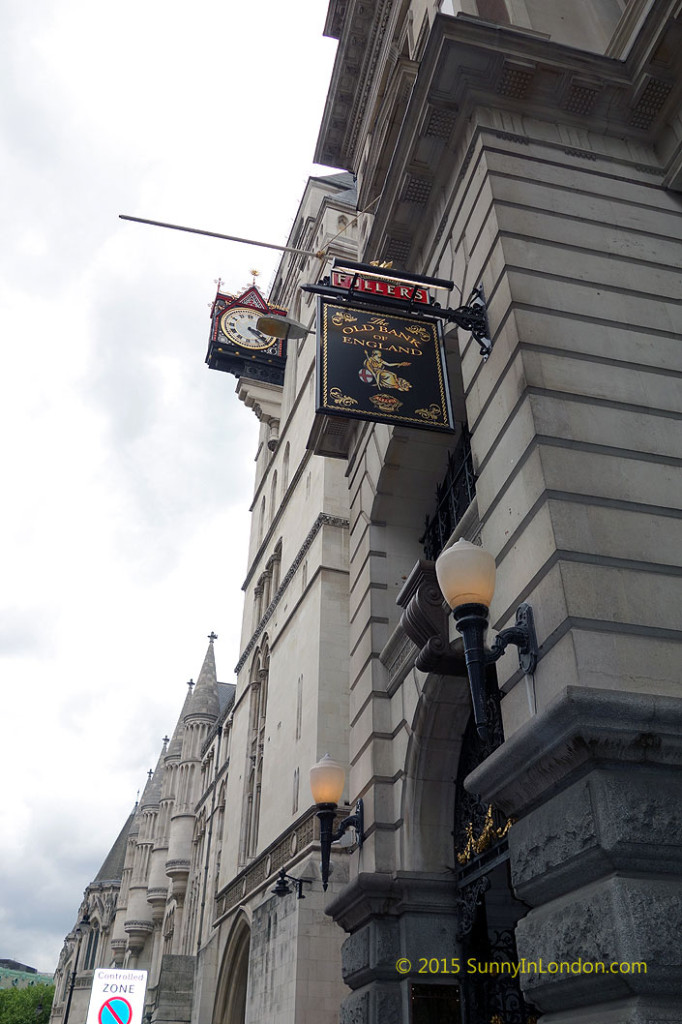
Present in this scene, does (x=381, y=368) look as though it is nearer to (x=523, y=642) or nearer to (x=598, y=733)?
(x=523, y=642)

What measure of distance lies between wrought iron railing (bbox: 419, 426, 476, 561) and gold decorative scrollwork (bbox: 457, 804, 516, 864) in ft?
11.8

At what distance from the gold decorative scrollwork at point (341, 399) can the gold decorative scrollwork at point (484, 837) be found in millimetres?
4608

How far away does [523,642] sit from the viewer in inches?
255

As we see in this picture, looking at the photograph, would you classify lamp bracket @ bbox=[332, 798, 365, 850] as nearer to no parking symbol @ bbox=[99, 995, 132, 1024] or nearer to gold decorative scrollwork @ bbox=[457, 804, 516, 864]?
gold decorative scrollwork @ bbox=[457, 804, 516, 864]

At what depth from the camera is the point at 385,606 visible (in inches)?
478

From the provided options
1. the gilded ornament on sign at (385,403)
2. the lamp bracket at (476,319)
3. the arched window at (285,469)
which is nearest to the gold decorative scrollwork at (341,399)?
the gilded ornament on sign at (385,403)

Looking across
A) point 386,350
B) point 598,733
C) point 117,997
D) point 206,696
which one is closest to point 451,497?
point 386,350

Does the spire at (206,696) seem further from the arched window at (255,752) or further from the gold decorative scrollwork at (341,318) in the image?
the gold decorative scrollwork at (341,318)

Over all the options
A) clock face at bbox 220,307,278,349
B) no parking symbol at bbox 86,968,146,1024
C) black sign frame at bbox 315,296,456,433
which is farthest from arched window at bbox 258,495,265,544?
black sign frame at bbox 315,296,456,433

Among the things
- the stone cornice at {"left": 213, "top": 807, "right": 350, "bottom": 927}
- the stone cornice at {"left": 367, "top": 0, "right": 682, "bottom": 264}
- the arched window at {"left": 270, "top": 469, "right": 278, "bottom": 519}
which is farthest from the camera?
the arched window at {"left": 270, "top": 469, "right": 278, "bottom": 519}

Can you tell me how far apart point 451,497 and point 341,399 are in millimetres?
3044

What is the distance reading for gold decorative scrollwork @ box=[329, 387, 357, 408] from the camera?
30.0ft

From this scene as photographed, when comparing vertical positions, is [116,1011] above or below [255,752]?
below

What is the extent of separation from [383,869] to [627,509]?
18.8 ft
